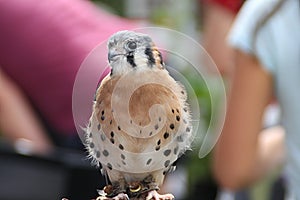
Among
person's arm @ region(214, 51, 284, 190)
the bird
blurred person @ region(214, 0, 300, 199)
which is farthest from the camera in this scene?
person's arm @ region(214, 51, 284, 190)

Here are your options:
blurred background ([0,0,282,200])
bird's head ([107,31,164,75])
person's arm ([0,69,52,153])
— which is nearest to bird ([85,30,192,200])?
bird's head ([107,31,164,75])

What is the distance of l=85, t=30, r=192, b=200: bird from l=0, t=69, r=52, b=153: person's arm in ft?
3.68

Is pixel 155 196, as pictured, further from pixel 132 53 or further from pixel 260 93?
pixel 260 93

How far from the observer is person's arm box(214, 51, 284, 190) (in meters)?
1.46

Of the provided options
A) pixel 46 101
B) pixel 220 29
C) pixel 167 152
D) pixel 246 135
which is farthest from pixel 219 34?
pixel 167 152

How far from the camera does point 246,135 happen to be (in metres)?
1.54

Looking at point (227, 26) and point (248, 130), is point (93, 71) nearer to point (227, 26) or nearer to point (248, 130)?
point (248, 130)

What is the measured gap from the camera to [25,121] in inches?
72.9

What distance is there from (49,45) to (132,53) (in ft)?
3.27

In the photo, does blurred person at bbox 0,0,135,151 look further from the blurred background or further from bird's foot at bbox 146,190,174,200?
bird's foot at bbox 146,190,174,200

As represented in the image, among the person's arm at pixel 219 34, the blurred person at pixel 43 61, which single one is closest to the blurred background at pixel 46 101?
the blurred person at pixel 43 61

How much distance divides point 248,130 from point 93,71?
0.94 m

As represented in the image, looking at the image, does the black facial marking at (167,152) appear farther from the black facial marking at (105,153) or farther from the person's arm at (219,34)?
the person's arm at (219,34)

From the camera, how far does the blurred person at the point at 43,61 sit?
4.63 ft
